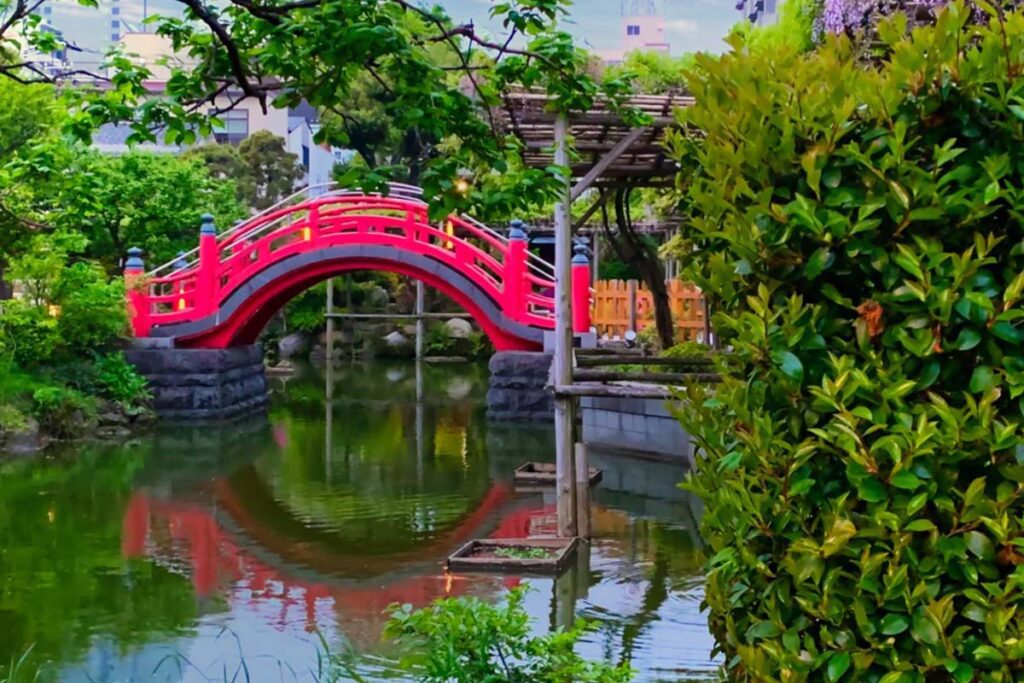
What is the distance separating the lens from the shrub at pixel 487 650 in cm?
293

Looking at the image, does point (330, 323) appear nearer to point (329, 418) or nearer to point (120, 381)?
point (329, 418)

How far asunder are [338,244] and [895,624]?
15.1 metres

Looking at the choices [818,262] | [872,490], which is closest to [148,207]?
[818,262]

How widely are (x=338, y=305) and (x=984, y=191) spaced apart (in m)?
27.4

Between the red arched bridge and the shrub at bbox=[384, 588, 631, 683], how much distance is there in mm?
12973

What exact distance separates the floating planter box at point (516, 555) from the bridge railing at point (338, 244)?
8334 mm

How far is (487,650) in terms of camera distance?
9.78 feet

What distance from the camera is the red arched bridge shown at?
1622 centimetres

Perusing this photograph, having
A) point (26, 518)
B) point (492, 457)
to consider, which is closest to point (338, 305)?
point (492, 457)

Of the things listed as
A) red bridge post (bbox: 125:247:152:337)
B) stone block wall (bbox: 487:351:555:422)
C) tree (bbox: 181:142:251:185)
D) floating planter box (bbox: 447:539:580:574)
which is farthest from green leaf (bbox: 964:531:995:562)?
tree (bbox: 181:142:251:185)

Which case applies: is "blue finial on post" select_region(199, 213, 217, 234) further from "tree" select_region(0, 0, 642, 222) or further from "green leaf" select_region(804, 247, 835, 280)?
"green leaf" select_region(804, 247, 835, 280)

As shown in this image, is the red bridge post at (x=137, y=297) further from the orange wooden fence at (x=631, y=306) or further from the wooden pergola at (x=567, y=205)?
the wooden pergola at (x=567, y=205)

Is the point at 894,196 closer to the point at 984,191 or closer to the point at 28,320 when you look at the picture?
the point at 984,191

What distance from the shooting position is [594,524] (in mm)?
9188
